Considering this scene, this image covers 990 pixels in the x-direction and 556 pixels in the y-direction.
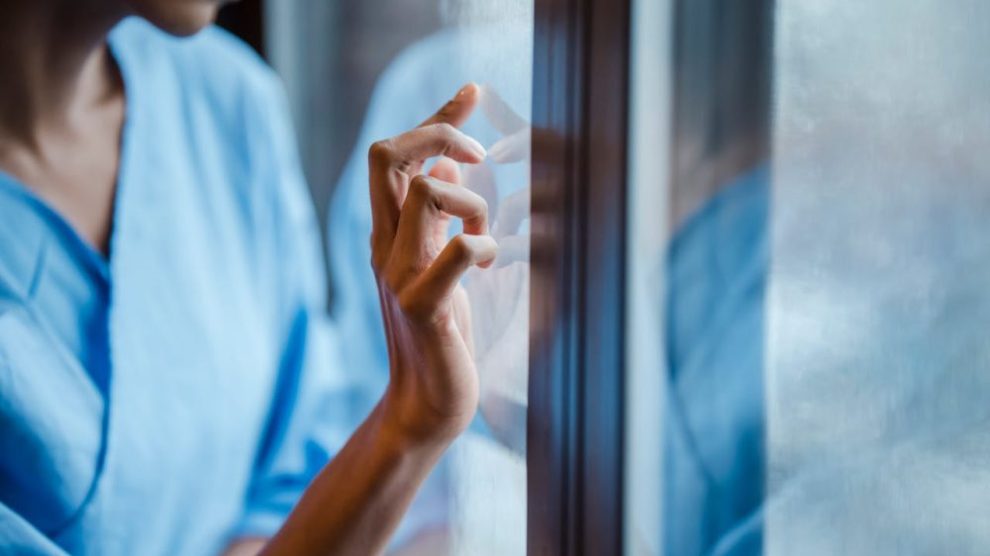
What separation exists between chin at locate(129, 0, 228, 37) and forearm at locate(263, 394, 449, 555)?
0.99 feet

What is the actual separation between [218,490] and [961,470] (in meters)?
0.67

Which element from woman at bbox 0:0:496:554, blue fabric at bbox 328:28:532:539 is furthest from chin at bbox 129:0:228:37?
blue fabric at bbox 328:28:532:539

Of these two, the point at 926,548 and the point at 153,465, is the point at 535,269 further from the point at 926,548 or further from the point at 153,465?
the point at 153,465

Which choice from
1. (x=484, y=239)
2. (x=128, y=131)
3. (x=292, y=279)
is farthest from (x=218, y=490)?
(x=484, y=239)

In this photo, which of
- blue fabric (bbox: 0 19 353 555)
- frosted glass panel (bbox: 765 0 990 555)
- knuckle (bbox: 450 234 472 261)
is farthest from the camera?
blue fabric (bbox: 0 19 353 555)

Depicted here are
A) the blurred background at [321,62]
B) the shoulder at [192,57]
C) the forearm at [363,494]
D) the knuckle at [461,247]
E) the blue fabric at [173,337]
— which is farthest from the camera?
the blurred background at [321,62]

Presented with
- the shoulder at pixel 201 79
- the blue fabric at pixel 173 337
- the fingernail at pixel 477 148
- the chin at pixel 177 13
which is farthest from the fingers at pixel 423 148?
the shoulder at pixel 201 79

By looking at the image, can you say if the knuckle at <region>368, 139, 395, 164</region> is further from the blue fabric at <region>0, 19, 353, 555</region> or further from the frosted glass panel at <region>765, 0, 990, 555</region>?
the blue fabric at <region>0, 19, 353, 555</region>

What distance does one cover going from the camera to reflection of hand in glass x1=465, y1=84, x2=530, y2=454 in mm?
406

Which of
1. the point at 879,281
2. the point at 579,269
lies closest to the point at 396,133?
the point at 579,269

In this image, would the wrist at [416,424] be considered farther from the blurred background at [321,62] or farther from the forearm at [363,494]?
the blurred background at [321,62]

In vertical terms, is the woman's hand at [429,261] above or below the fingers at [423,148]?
below

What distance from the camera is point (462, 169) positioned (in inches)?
18.4

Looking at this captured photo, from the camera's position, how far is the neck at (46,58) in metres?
0.64
